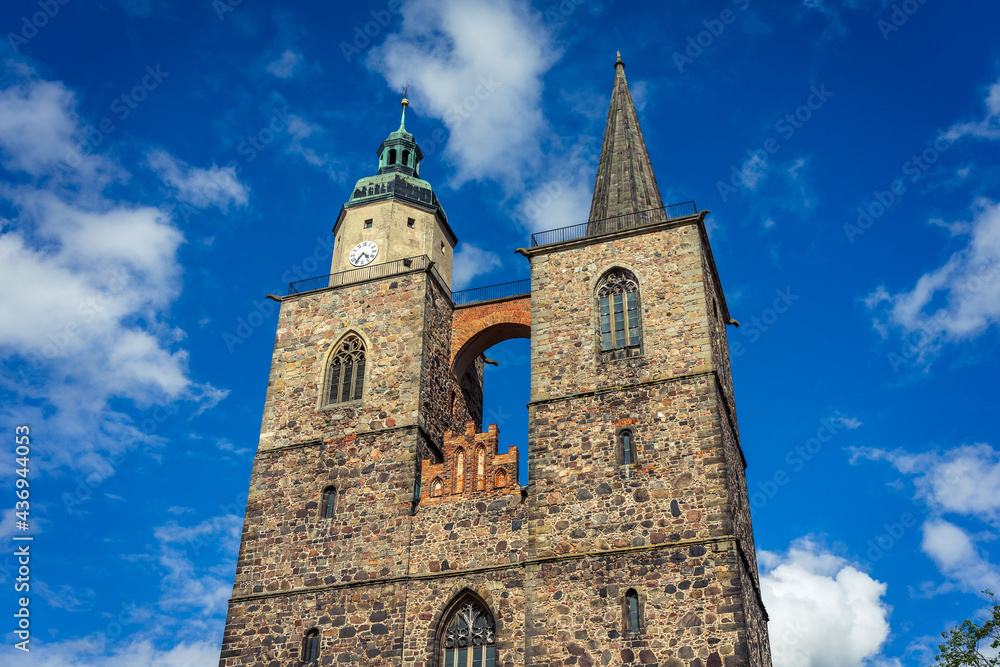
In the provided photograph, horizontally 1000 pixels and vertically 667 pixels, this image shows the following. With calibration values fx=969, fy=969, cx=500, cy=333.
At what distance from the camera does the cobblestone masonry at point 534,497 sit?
79.2ft

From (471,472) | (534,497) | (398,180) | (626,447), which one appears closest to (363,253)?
(398,180)

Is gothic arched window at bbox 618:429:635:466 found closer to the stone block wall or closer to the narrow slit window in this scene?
the stone block wall

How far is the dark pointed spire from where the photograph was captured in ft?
109

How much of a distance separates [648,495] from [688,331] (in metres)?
5.15

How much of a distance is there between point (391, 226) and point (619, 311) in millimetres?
10028

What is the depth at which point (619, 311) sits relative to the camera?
2897 cm

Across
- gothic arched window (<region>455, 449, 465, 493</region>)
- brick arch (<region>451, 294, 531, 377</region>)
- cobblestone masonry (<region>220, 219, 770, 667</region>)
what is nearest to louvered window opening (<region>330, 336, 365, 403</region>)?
cobblestone masonry (<region>220, 219, 770, 667</region>)

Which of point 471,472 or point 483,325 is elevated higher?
point 483,325

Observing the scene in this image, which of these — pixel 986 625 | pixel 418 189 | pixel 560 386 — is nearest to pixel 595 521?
pixel 560 386

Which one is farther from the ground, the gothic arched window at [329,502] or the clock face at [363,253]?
the clock face at [363,253]

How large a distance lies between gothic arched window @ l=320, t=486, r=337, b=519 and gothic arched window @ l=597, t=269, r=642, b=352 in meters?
9.07

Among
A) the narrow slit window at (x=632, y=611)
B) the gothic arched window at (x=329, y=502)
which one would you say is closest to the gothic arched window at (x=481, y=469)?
the gothic arched window at (x=329, y=502)

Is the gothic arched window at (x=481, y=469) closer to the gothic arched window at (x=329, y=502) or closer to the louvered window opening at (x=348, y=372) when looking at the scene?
the gothic arched window at (x=329, y=502)

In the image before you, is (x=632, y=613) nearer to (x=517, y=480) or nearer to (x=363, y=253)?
(x=517, y=480)
